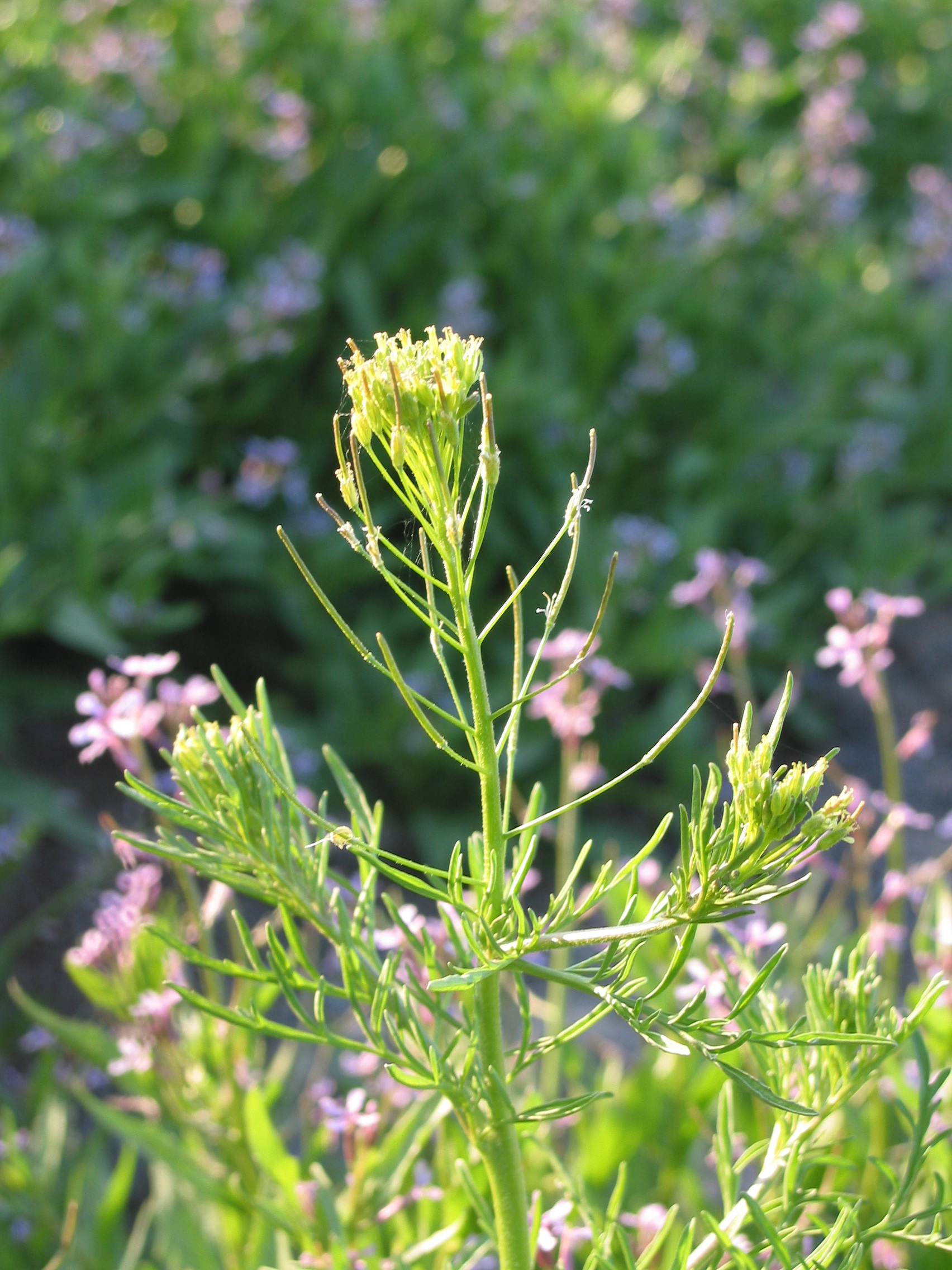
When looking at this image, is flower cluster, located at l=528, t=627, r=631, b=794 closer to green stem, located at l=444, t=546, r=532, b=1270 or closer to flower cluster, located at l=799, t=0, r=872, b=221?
green stem, located at l=444, t=546, r=532, b=1270

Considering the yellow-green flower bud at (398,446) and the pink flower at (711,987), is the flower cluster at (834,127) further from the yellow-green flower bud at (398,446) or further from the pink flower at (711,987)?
the yellow-green flower bud at (398,446)

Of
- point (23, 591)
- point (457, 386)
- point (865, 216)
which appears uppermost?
point (865, 216)

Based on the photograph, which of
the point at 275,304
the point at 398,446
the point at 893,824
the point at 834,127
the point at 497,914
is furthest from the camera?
the point at 834,127

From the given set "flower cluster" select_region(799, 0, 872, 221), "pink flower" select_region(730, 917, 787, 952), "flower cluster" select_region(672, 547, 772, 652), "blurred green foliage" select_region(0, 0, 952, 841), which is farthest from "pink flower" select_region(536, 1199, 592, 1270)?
"flower cluster" select_region(799, 0, 872, 221)

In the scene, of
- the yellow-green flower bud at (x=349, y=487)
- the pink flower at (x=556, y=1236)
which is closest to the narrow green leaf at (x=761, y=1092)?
the pink flower at (x=556, y=1236)

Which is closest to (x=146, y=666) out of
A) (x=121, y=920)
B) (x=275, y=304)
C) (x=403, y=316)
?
(x=121, y=920)

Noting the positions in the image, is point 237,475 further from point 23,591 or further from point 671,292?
point 671,292

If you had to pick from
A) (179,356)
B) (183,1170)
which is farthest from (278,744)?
(179,356)

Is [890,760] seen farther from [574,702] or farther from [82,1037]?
[82,1037]
